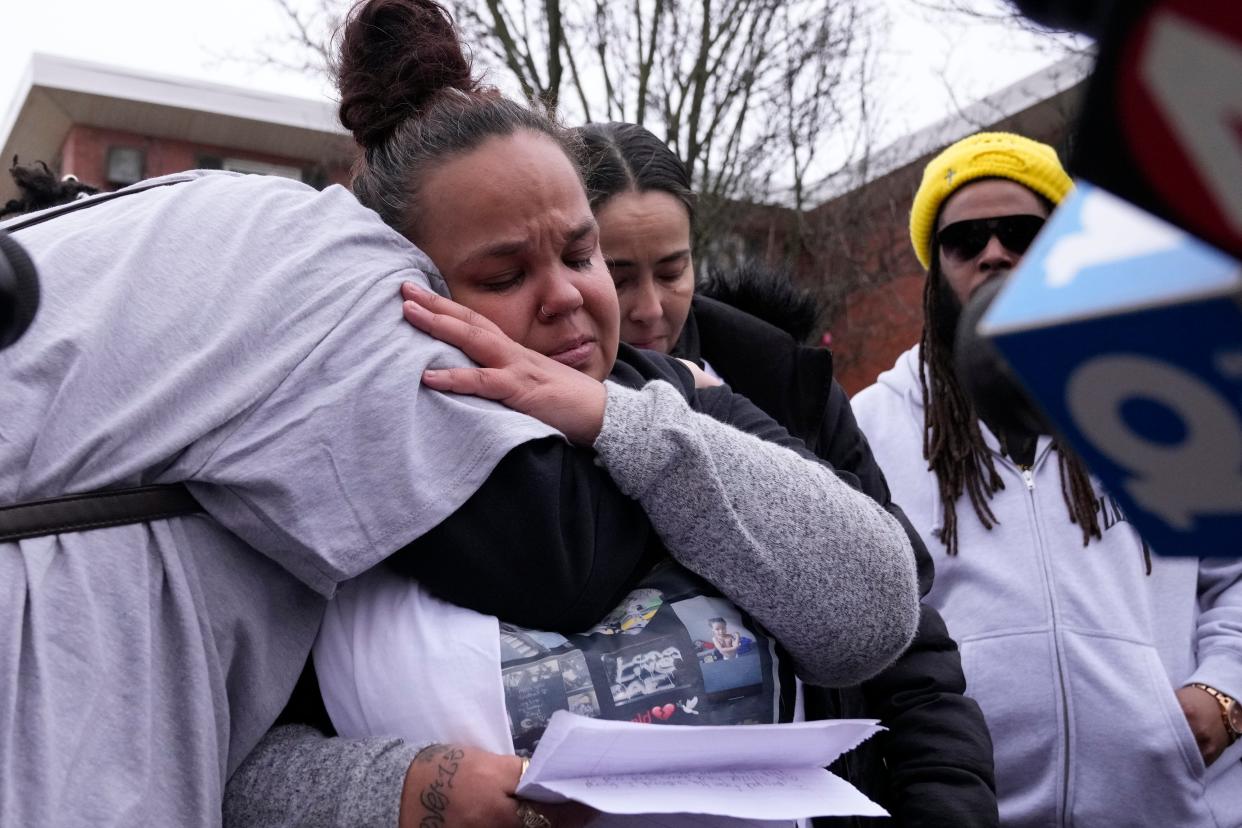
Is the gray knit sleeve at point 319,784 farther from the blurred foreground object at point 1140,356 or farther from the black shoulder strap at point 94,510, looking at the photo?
the blurred foreground object at point 1140,356

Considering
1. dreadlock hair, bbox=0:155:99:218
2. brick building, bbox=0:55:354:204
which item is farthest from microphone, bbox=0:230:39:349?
brick building, bbox=0:55:354:204

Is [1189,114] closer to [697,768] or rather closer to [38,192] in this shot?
[697,768]

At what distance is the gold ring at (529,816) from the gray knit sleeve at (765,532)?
328mm

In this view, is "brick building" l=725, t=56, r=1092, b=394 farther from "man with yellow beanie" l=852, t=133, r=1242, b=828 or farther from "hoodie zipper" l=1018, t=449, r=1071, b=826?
"hoodie zipper" l=1018, t=449, r=1071, b=826

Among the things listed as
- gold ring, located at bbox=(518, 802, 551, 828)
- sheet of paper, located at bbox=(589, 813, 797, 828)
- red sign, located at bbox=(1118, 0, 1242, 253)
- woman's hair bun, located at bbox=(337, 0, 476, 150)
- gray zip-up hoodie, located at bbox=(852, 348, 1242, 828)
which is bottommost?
gray zip-up hoodie, located at bbox=(852, 348, 1242, 828)

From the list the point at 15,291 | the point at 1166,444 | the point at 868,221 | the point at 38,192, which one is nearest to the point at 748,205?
the point at 868,221

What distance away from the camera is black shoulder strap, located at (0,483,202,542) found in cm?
122

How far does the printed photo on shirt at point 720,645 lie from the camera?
56.4 inches

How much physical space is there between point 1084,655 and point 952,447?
58 centimetres

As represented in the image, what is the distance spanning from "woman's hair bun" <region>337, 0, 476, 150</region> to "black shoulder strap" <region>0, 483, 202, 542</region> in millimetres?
844

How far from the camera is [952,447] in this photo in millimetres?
2980

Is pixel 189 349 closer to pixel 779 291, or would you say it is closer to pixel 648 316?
pixel 648 316

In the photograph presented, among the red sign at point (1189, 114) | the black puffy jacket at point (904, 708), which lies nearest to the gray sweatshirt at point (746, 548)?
the black puffy jacket at point (904, 708)

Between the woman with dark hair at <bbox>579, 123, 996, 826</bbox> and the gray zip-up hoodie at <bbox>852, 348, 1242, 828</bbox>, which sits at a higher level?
the woman with dark hair at <bbox>579, 123, 996, 826</bbox>
